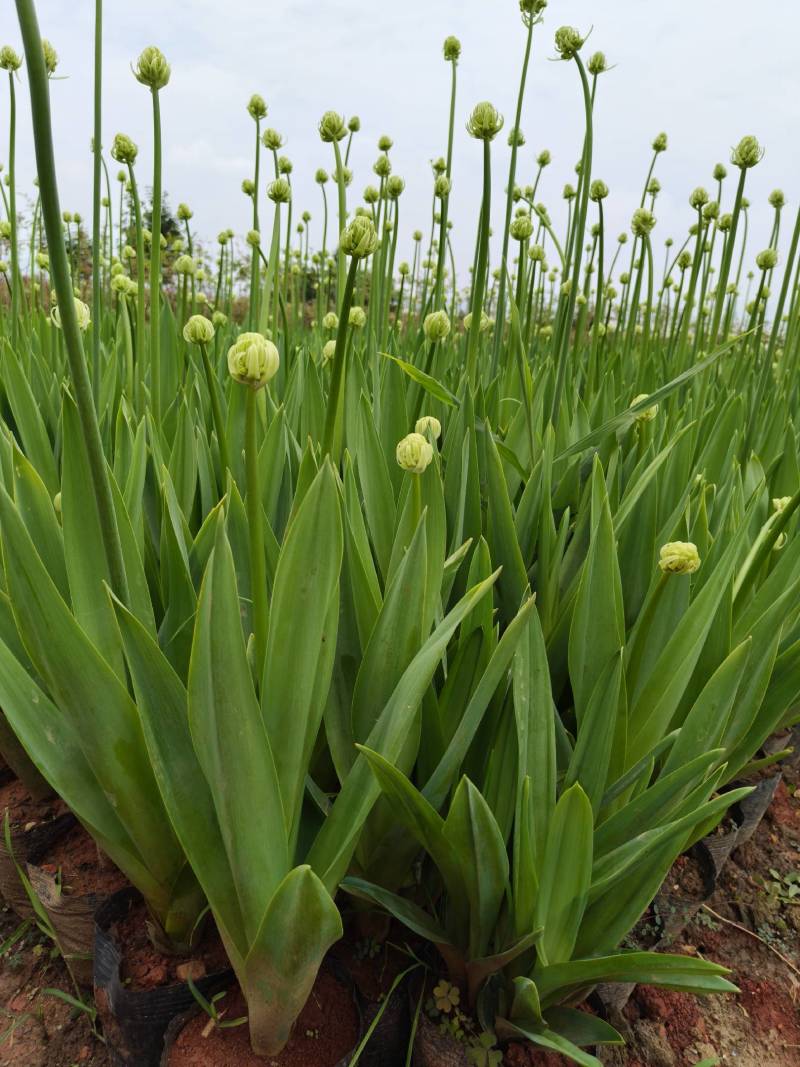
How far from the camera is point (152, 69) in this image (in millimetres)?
940

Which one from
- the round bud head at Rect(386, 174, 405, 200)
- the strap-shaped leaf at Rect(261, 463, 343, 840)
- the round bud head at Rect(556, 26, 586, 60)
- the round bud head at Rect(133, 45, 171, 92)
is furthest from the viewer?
the round bud head at Rect(386, 174, 405, 200)

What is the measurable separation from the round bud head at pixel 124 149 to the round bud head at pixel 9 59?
0.55m

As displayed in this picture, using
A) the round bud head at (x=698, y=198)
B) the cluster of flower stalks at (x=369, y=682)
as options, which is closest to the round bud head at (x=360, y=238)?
the cluster of flower stalks at (x=369, y=682)

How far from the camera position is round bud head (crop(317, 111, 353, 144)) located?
3.82 feet

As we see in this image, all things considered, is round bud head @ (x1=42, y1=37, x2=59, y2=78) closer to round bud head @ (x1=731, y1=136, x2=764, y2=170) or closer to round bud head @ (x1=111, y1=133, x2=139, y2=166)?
round bud head @ (x1=111, y1=133, x2=139, y2=166)

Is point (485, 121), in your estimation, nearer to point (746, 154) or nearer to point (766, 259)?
point (746, 154)

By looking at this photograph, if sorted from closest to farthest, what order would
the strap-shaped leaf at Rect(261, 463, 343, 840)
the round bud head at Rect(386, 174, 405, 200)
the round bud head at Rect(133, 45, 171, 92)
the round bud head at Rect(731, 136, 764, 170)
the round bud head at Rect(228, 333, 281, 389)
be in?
the round bud head at Rect(228, 333, 281, 389) < the strap-shaped leaf at Rect(261, 463, 343, 840) < the round bud head at Rect(133, 45, 171, 92) < the round bud head at Rect(731, 136, 764, 170) < the round bud head at Rect(386, 174, 405, 200)

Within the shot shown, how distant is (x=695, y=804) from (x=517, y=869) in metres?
0.21

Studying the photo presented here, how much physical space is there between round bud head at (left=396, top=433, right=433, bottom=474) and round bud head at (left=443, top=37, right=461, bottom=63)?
1252mm

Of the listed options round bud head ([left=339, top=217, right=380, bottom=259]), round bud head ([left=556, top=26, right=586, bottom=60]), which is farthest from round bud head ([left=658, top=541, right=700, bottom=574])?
round bud head ([left=556, top=26, right=586, bottom=60])

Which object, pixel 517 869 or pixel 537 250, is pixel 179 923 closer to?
pixel 517 869

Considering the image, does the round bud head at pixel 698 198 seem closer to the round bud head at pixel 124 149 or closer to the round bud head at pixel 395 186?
the round bud head at pixel 395 186

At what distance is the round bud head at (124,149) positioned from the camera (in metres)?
1.16

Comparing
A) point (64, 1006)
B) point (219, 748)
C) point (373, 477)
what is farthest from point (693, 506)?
point (64, 1006)
